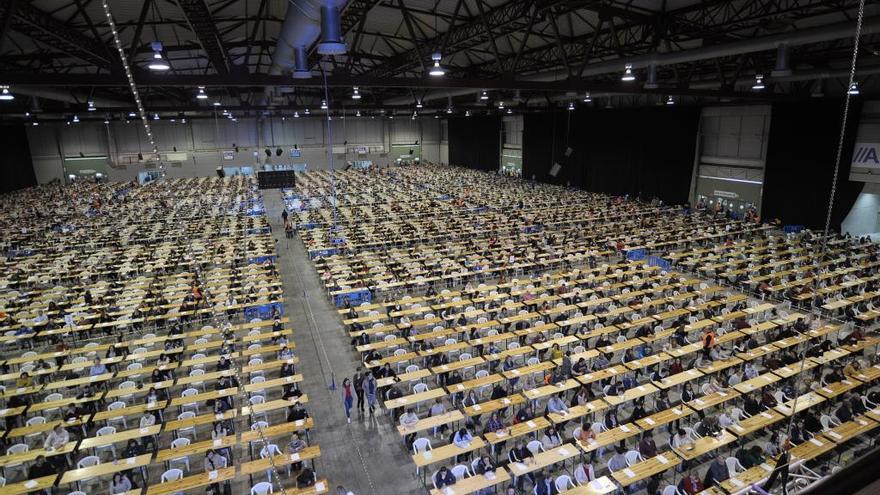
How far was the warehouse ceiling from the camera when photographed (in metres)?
15.3

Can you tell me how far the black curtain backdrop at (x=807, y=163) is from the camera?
26875mm

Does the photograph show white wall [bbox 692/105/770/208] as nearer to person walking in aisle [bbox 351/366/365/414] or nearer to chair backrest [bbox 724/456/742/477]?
chair backrest [bbox 724/456/742/477]

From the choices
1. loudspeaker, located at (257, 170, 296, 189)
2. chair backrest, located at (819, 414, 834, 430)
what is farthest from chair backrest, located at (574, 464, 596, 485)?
loudspeaker, located at (257, 170, 296, 189)

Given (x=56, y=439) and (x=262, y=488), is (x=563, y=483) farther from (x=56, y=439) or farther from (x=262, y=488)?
(x=56, y=439)

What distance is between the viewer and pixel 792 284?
19.5 meters

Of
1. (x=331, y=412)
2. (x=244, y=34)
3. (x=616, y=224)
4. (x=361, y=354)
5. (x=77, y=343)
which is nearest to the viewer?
(x=331, y=412)

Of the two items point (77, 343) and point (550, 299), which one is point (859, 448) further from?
point (77, 343)

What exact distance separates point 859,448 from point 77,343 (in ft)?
73.5

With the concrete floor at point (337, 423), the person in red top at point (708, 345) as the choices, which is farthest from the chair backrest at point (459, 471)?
the person in red top at point (708, 345)

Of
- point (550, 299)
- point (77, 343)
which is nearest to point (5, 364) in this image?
point (77, 343)

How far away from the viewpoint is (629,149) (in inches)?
1618

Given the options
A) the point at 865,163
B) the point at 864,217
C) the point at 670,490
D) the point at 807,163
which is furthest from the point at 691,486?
the point at 864,217

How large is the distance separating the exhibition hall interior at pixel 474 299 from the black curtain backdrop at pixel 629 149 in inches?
19.8

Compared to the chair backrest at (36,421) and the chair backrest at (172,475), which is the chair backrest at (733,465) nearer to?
the chair backrest at (172,475)
